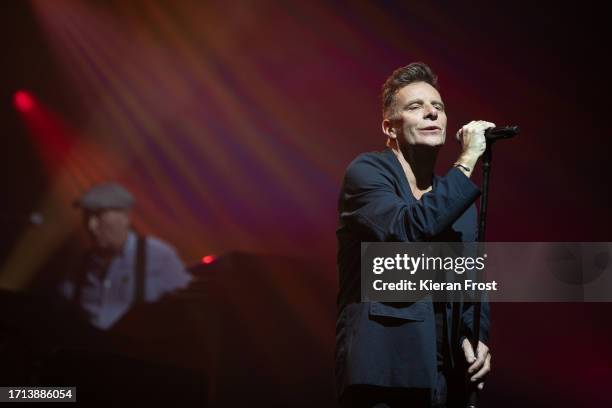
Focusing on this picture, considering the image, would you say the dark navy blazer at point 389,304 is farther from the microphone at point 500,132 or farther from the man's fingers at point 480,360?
the microphone at point 500,132

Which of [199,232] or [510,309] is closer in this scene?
[510,309]

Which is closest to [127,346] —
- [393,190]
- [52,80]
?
[393,190]

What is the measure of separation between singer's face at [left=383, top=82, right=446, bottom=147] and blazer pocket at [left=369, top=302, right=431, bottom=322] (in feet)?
2.08

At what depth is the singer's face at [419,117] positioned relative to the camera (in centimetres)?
238

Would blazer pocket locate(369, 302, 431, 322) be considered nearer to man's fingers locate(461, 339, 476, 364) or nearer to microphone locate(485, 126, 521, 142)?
man's fingers locate(461, 339, 476, 364)

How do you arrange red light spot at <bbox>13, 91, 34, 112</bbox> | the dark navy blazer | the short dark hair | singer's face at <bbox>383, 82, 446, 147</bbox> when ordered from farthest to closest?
1. red light spot at <bbox>13, 91, 34, 112</bbox>
2. the short dark hair
3. singer's face at <bbox>383, 82, 446, 147</bbox>
4. the dark navy blazer

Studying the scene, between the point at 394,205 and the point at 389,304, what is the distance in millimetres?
321

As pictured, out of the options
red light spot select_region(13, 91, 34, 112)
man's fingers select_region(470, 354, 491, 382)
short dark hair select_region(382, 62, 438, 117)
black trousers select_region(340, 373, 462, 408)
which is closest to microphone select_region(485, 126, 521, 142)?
short dark hair select_region(382, 62, 438, 117)

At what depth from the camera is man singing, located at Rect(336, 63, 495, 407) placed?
78.5 inches

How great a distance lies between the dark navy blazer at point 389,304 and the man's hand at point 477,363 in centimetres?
5

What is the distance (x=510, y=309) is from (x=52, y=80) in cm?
569

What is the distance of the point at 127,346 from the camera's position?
443cm

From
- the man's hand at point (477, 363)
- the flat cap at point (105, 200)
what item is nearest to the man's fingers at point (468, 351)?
the man's hand at point (477, 363)

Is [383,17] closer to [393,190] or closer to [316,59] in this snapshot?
[316,59]
